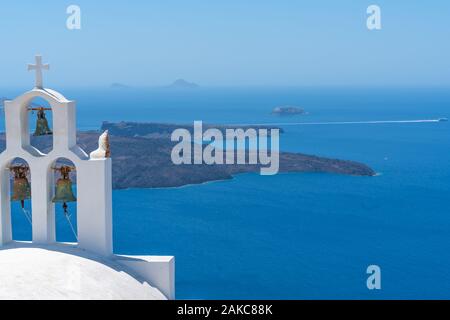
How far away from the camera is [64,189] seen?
5.53m

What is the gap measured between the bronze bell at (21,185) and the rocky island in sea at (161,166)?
2469 cm

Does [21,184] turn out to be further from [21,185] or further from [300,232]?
[300,232]

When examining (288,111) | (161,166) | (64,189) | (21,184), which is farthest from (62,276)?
(288,111)

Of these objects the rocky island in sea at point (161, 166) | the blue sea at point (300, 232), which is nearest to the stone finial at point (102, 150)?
the blue sea at point (300, 232)

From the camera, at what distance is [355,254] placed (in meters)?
20.6

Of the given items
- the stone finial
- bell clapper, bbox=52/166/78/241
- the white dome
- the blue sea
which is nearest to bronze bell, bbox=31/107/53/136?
bell clapper, bbox=52/166/78/241

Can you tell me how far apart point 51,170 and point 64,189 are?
184mm

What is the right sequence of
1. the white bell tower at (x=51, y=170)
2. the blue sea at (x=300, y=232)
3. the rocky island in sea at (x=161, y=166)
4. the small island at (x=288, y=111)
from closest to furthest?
the white bell tower at (x=51, y=170), the blue sea at (x=300, y=232), the rocky island in sea at (x=161, y=166), the small island at (x=288, y=111)

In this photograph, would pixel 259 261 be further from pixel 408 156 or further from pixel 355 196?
pixel 408 156

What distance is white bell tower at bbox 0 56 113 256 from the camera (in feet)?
17.2

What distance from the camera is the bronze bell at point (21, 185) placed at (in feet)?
18.6

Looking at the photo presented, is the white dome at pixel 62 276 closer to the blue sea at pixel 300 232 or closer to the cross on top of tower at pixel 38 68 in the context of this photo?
the cross on top of tower at pixel 38 68

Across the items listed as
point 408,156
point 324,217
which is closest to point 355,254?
point 324,217

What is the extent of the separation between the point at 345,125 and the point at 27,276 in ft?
200
